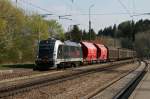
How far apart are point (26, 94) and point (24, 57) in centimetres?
6240

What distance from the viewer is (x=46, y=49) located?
43125mm

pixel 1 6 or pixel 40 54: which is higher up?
pixel 1 6

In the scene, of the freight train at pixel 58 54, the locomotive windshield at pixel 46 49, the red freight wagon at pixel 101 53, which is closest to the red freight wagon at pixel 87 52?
the freight train at pixel 58 54

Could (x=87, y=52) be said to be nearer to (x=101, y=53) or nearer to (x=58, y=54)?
(x=101, y=53)

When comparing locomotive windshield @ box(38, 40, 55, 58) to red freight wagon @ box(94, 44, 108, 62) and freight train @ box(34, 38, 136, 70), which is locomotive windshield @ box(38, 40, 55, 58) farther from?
red freight wagon @ box(94, 44, 108, 62)

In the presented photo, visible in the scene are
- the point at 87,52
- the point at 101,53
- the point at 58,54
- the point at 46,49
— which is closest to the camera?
the point at 58,54

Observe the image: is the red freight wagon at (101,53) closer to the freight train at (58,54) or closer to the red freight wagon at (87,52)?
the red freight wagon at (87,52)

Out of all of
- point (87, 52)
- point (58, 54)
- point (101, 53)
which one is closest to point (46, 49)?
point (58, 54)

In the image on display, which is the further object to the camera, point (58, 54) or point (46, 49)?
point (46, 49)

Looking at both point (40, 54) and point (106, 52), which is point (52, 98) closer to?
point (40, 54)

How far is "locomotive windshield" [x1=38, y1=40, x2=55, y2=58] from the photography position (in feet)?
140

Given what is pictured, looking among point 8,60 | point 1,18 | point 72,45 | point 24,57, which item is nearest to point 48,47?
point 72,45

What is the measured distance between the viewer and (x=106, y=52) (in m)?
75.7

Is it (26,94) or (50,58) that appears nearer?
(26,94)
